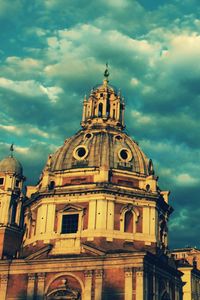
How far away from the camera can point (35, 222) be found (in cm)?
5912

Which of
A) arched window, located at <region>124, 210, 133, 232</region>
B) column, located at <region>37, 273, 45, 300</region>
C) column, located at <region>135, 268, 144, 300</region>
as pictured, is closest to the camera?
column, located at <region>135, 268, 144, 300</region>

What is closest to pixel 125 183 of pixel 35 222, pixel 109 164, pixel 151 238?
pixel 109 164

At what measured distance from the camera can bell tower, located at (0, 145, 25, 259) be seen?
62.1 metres

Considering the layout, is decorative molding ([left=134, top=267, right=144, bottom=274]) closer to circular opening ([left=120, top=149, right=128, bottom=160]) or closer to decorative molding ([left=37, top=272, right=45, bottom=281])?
decorative molding ([left=37, top=272, right=45, bottom=281])

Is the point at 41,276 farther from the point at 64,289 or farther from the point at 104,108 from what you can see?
the point at 104,108

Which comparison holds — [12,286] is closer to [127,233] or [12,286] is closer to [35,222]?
[35,222]

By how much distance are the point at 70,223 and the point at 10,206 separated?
970 cm

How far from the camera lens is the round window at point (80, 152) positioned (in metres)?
61.3

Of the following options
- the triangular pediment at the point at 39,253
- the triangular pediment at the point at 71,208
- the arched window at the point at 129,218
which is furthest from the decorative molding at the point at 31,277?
the arched window at the point at 129,218

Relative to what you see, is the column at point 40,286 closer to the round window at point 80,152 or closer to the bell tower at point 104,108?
the round window at point 80,152

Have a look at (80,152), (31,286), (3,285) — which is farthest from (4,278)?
(80,152)

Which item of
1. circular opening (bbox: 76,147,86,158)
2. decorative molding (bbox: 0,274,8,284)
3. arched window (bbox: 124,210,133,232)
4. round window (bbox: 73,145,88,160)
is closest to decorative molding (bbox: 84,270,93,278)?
arched window (bbox: 124,210,133,232)

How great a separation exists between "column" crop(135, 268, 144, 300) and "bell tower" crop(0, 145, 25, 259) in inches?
679

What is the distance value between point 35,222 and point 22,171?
29.7ft
